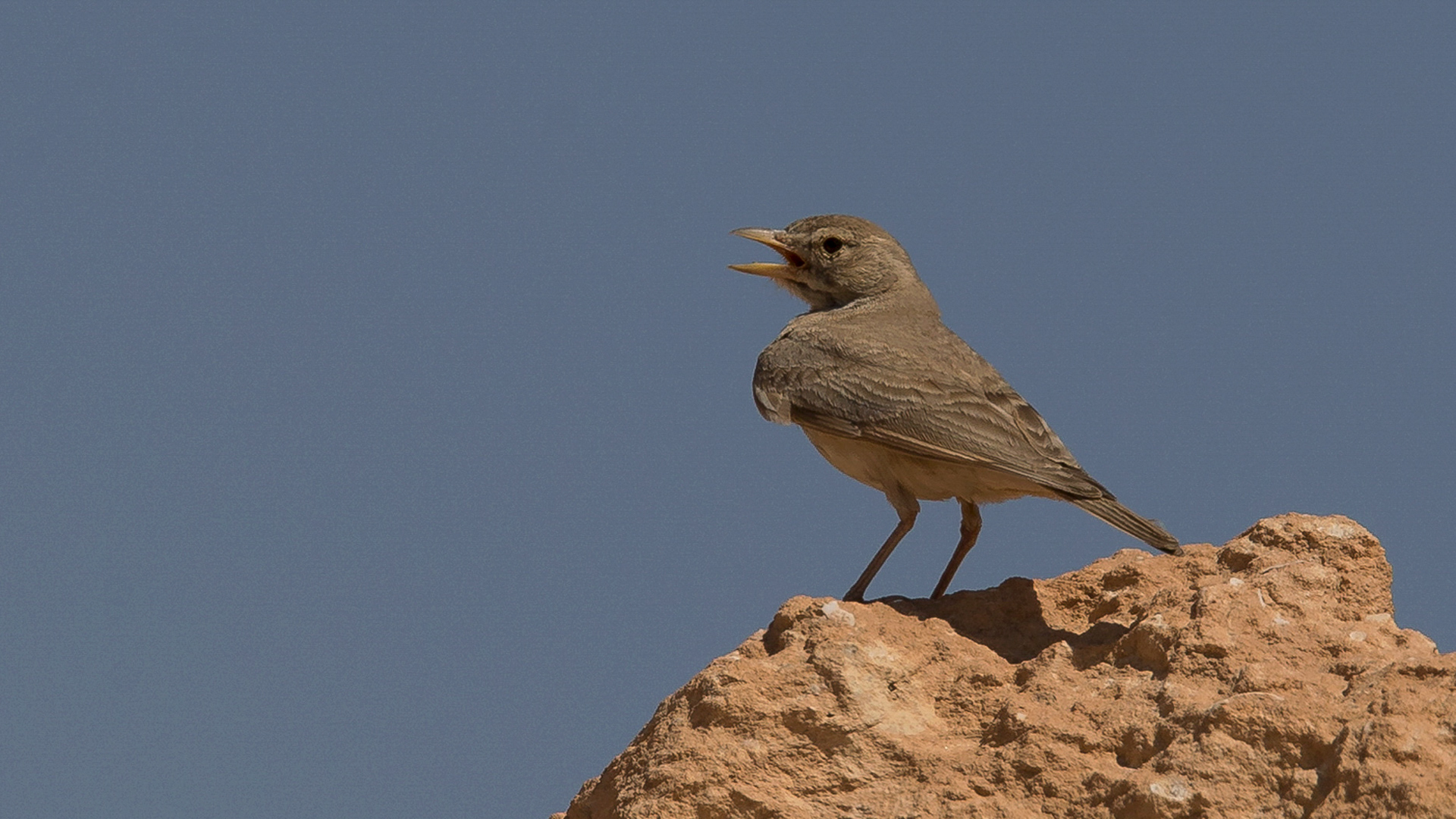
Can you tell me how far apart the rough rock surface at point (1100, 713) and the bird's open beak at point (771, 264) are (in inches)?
163

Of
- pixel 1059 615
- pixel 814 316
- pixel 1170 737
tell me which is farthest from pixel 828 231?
pixel 1170 737

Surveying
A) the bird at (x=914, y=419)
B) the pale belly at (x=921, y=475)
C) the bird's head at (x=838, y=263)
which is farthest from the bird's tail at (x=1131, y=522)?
the bird's head at (x=838, y=263)

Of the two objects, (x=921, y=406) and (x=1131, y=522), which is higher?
(x=921, y=406)

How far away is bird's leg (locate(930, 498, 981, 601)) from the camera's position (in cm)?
895

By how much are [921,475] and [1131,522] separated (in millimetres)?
1329

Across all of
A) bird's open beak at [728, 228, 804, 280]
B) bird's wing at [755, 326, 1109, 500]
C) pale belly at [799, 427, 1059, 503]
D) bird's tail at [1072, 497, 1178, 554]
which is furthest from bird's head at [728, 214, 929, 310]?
bird's tail at [1072, 497, 1178, 554]

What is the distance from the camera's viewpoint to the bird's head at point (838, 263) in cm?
1107

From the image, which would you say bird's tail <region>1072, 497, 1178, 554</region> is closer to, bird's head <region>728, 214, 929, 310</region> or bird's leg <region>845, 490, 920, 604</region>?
bird's leg <region>845, 490, 920, 604</region>

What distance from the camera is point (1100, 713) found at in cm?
627

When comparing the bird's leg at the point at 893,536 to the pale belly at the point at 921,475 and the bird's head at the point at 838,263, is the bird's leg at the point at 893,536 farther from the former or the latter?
the bird's head at the point at 838,263

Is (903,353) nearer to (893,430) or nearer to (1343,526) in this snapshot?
(893,430)

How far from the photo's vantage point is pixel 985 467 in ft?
27.9

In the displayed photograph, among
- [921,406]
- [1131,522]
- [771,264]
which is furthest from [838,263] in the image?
[1131,522]

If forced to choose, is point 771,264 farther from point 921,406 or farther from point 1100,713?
point 1100,713
